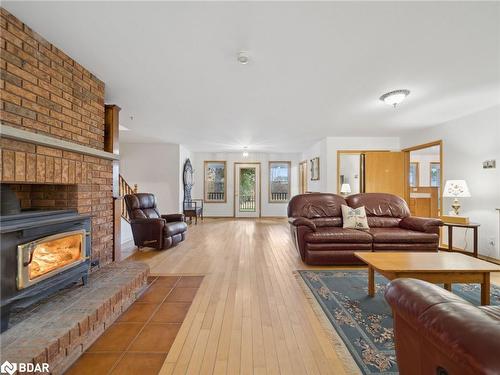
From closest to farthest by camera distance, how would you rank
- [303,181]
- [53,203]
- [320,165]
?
[53,203]
[320,165]
[303,181]

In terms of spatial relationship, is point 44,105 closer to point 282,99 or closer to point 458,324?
point 282,99

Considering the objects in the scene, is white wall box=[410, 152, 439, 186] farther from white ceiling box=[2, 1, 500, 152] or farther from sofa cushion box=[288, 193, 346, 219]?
sofa cushion box=[288, 193, 346, 219]

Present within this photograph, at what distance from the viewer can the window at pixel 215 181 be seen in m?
8.51

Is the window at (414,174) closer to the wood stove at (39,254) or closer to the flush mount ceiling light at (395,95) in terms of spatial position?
the flush mount ceiling light at (395,95)

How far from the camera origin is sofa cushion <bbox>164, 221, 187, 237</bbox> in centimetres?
419

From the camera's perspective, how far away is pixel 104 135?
3.06 metres

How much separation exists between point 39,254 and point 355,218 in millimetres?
3935

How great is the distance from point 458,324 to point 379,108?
3.69m

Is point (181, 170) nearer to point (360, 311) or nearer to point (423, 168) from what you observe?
point (360, 311)

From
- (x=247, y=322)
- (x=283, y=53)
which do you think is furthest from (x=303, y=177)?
(x=247, y=322)

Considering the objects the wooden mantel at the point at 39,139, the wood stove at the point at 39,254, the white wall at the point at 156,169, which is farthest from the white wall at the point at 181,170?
the wood stove at the point at 39,254

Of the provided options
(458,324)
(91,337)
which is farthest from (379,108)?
(91,337)

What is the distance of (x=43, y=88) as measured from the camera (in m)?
2.00

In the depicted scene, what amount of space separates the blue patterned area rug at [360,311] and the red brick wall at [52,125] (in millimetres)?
2579
